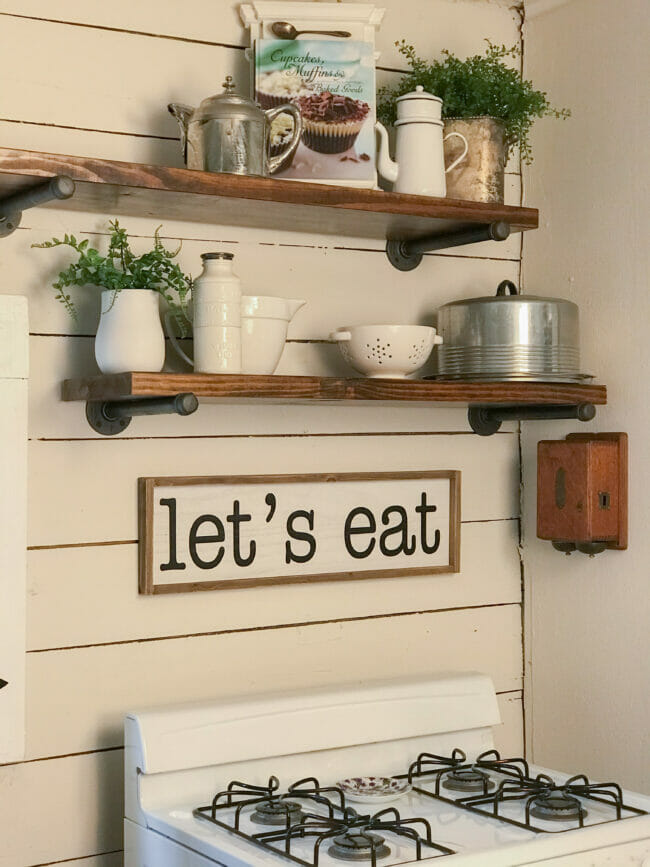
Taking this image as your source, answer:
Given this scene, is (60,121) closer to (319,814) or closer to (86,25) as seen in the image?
(86,25)

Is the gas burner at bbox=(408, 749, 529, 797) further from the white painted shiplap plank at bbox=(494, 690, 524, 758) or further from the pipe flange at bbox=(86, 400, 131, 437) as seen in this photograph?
the pipe flange at bbox=(86, 400, 131, 437)

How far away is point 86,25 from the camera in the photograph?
1.90 m

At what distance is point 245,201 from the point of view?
183 centimetres

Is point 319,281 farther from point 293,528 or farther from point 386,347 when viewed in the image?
point 293,528

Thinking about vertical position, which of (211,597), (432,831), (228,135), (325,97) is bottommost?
(432,831)

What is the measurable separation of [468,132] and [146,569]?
929mm

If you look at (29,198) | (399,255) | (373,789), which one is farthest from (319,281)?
(373,789)

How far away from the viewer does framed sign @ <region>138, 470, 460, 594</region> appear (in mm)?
1943

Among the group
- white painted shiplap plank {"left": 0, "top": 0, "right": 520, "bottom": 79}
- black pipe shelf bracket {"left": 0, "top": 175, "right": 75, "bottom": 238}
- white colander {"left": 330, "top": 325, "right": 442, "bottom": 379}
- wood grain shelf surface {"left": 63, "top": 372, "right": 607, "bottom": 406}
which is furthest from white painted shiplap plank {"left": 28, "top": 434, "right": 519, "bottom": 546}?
white painted shiplap plank {"left": 0, "top": 0, "right": 520, "bottom": 79}

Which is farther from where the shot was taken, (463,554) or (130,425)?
(463,554)

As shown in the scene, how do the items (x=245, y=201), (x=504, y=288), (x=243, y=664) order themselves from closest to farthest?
(x=245, y=201) < (x=243, y=664) < (x=504, y=288)

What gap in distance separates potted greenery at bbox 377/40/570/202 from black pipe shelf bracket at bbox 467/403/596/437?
38 centimetres

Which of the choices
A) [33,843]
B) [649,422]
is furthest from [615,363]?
[33,843]

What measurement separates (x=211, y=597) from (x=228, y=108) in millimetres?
803
